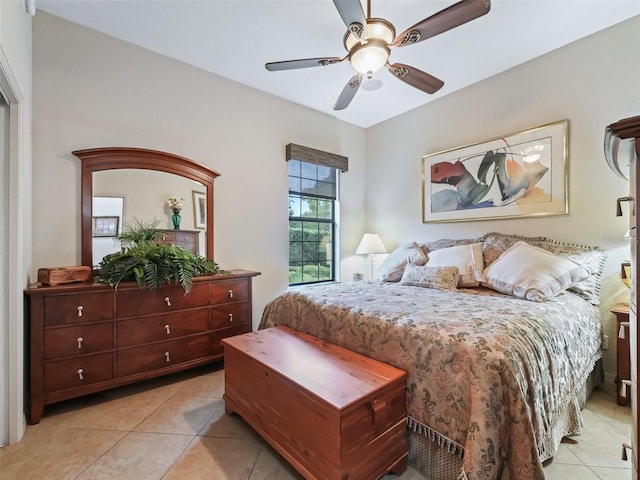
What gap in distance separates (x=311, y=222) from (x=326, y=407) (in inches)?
113

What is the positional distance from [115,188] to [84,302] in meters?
1.00

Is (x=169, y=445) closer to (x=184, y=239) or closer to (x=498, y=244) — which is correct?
(x=184, y=239)

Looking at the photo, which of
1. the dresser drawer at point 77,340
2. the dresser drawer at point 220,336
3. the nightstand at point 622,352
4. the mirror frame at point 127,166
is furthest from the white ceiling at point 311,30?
the dresser drawer at point 220,336

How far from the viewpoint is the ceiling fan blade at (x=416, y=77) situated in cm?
207

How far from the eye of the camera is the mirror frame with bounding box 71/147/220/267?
2.36 meters


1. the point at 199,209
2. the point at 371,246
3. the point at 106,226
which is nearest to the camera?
the point at 106,226

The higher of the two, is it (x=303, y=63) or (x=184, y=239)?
(x=303, y=63)

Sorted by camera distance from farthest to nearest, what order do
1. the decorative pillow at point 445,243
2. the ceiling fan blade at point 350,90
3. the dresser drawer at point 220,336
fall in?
the decorative pillow at point 445,243 → the dresser drawer at point 220,336 → the ceiling fan blade at point 350,90

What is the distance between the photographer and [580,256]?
2322mm

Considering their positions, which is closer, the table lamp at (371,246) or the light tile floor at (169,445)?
the light tile floor at (169,445)

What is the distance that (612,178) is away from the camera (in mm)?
2334

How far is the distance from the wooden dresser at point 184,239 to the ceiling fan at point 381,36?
1.65 metres

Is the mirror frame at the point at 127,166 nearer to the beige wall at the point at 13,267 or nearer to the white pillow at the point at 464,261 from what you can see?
the beige wall at the point at 13,267

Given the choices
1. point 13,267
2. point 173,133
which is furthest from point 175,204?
point 13,267
